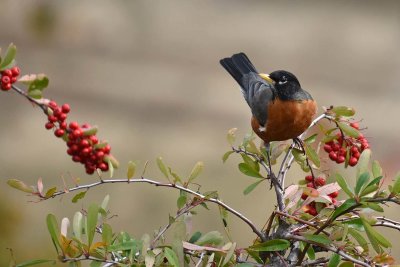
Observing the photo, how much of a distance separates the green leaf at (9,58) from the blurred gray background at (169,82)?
179cm

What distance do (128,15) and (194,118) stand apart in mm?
542

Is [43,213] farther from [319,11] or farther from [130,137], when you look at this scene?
[319,11]

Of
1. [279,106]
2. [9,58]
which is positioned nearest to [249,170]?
[9,58]

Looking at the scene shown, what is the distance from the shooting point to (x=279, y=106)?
199cm

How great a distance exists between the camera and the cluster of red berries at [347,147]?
5.09 feet

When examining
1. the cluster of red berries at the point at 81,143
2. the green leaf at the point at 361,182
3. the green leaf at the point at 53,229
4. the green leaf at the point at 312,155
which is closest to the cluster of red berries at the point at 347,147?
the green leaf at the point at 312,155

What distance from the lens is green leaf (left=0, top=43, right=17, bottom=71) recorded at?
133cm

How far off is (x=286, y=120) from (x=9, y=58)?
80 cm

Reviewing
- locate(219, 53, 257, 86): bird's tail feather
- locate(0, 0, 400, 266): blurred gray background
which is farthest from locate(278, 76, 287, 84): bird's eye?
locate(0, 0, 400, 266): blurred gray background

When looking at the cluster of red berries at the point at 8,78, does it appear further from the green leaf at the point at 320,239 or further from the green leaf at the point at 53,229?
the green leaf at the point at 320,239

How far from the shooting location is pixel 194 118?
3.52m

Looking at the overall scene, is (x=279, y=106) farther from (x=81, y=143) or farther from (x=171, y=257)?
(x=171, y=257)

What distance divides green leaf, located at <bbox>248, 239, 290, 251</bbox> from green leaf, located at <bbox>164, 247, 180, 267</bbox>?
13 centimetres

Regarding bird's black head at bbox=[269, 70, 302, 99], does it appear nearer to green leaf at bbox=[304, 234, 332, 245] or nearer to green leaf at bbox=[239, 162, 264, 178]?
green leaf at bbox=[239, 162, 264, 178]
